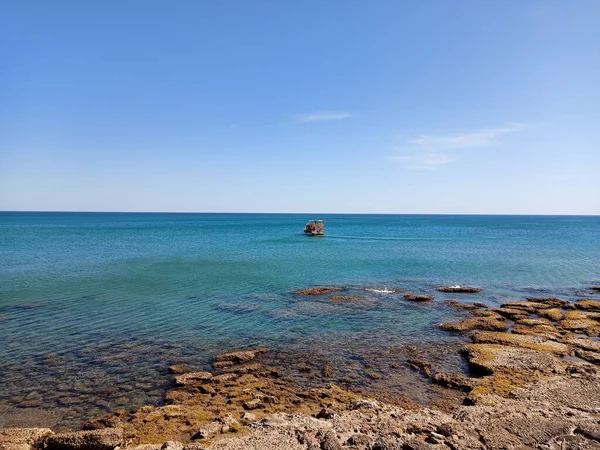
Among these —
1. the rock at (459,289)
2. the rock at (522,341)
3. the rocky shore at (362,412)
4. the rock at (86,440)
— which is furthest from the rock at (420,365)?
the rock at (459,289)

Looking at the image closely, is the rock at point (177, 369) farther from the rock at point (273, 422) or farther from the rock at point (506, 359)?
the rock at point (506, 359)

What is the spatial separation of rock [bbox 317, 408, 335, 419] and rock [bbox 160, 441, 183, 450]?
4.42 metres

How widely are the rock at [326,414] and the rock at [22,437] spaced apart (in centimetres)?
827

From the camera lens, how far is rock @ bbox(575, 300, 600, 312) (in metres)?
26.1

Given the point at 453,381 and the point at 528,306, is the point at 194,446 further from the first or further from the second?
the point at 528,306

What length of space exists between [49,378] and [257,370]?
340 inches

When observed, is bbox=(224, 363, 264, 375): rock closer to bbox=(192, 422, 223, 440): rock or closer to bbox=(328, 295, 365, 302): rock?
bbox=(192, 422, 223, 440): rock

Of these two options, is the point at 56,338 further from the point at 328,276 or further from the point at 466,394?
the point at 328,276

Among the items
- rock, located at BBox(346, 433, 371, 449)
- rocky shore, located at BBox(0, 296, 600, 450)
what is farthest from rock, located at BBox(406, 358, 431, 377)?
rock, located at BBox(346, 433, 371, 449)

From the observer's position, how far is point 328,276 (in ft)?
132

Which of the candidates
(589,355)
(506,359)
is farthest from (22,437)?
(589,355)

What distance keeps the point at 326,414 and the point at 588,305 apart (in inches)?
989

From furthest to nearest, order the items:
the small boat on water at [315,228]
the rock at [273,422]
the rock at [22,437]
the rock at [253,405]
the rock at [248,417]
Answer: the small boat on water at [315,228], the rock at [253,405], the rock at [248,417], the rock at [273,422], the rock at [22,437]

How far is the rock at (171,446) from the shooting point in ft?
32.6
